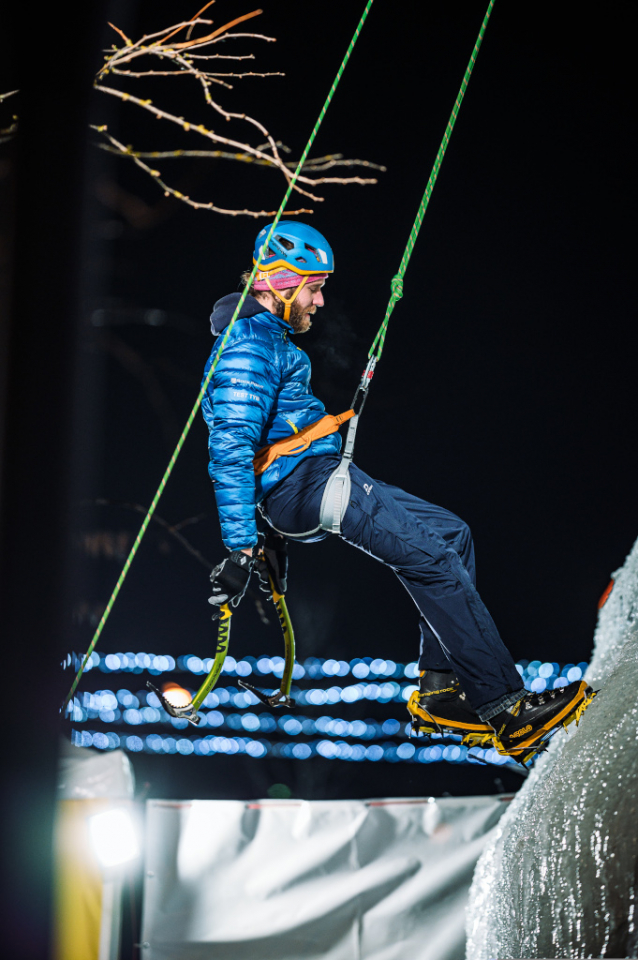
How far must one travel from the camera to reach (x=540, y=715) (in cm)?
210

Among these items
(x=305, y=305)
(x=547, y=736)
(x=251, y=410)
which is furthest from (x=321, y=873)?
(x=305, y=305)

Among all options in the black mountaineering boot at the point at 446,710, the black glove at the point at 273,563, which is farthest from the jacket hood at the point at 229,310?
the black mountaineering boot at the point at 446,710

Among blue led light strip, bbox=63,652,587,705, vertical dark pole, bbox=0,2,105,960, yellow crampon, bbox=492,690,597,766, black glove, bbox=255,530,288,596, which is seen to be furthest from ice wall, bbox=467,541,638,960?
vertical dark pole, bbox=0,2,105,960

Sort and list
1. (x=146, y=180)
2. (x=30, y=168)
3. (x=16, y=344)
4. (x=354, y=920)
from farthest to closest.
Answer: (x=354, y=920), (x=146, y=180), (x=30, y=168), (x=16, y=344)

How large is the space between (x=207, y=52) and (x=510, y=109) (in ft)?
3.06

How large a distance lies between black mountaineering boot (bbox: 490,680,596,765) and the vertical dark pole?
3.72 ft

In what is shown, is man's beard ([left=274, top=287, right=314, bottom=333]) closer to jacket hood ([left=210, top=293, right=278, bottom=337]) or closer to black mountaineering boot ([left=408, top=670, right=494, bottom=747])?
jacket hood ([left=210, top=293, right=278, bottom=337])

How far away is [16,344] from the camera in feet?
6.82

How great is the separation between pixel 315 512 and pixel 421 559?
0.31 m

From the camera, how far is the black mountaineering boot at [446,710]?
7.34ft

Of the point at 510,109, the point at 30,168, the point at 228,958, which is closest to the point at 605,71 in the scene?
the point at 510,109

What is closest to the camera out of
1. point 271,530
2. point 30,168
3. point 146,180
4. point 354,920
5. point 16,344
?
point 16,344

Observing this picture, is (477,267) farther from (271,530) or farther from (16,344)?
(16,344)

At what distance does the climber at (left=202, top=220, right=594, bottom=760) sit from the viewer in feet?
7.12
